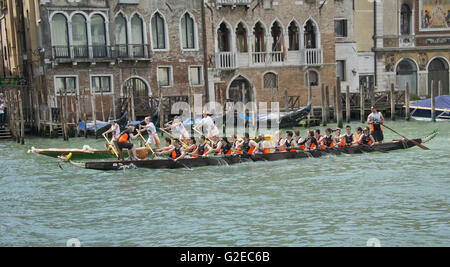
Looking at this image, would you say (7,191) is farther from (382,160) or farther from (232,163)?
(382,160)

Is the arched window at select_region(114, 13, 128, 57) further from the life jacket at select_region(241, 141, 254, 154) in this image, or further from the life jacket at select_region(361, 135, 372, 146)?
the life jacket at select_region(361, 135, 372, 146)

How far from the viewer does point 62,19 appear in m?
24.3

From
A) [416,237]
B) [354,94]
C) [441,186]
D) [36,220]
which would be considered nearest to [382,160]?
[441,186]

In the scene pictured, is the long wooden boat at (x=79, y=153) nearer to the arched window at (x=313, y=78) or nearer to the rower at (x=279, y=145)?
the rower at (x=279, y=145)

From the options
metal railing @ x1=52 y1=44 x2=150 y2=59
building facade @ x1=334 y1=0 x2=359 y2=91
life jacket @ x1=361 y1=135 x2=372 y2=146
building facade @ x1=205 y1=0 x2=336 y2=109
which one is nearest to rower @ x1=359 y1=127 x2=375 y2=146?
life jacket @ x1=361 y1=135 x2=372 y2=146

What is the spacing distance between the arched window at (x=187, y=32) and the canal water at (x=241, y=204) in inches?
487

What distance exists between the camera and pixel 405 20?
31.0 metres

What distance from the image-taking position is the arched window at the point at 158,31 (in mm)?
26156

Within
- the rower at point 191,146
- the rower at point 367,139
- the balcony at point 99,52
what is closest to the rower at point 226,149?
the rower at point 191,146

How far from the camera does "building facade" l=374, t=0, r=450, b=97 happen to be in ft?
101

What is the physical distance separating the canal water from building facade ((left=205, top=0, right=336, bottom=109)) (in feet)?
41.5

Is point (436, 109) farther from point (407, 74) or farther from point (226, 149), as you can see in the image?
point (226, 149)

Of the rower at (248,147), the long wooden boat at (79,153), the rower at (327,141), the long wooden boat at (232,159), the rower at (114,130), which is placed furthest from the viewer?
the rower at (114,130)

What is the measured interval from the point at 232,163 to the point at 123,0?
1324cm
